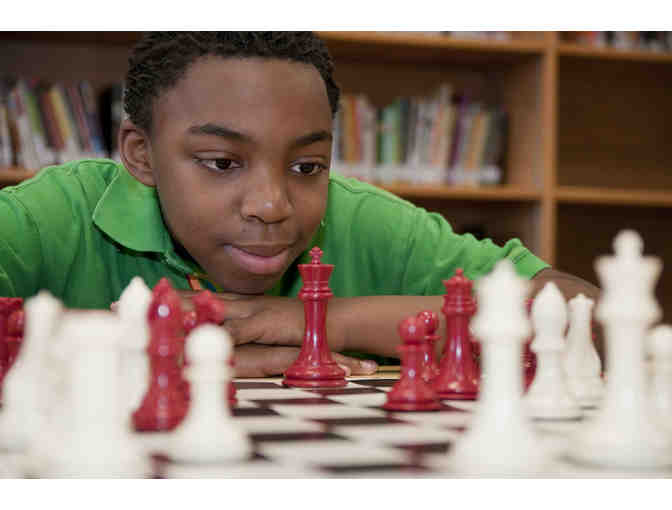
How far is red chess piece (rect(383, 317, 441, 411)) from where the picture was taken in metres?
0.97

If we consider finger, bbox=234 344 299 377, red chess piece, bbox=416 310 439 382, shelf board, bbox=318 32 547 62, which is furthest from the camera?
shelf board, bbox=318 32 547 62

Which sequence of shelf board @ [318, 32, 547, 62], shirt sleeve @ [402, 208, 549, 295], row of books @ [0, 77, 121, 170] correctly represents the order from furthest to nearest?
shelf board @ [318, 32, 547, 62]
row of books @ [0, 77, 121, 170]
shirt sleeve @ [402, 208, 549, 295]

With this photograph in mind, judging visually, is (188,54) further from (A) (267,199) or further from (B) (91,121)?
(B) (91,121)

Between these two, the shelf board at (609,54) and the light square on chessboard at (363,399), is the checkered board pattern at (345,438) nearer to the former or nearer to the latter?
the light square on chessboard at (363,399)

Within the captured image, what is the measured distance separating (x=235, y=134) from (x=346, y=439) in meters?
0.68

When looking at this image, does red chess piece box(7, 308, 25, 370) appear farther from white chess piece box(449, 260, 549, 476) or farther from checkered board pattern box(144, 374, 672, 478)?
white chess piece box(449, 260, 549, 476)

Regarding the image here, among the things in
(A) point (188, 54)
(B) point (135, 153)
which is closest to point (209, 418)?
(A) point (188, 54)

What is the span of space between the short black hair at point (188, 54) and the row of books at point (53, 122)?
1.38 meters

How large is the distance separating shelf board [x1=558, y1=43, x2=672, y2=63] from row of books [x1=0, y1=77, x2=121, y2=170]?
162cm

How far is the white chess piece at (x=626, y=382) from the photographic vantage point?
696mm

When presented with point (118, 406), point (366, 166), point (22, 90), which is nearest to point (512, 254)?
point (118, 406)

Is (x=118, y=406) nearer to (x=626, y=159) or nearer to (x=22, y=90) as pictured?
(x=22, y=90)

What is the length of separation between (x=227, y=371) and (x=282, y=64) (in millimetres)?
771

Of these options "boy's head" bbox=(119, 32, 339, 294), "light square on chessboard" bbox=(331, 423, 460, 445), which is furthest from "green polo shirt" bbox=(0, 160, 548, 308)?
"light square on chessboard" bbox=(331, 423, 460, 445)
